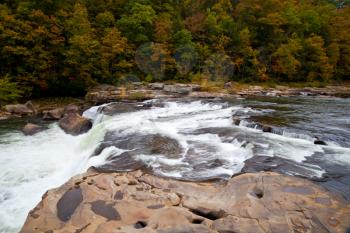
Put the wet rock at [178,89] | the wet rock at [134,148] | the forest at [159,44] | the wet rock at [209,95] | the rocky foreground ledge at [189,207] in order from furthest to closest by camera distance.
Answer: the wet rock at [178,89] < the forest at [159,44] < the wet rock at [209,95] < the wet rock at [134,148] < the rocky foreground ledge at [189,207]

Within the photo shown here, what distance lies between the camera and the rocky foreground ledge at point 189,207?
4.99m

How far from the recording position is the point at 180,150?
30.6 feet

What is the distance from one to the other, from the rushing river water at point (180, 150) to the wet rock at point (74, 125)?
429 mm

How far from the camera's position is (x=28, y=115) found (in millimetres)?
18891

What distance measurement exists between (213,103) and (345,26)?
31.4 m

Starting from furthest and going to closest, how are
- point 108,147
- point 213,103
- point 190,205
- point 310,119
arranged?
point 213,103
point 310,119
point 108,147
point 190,205

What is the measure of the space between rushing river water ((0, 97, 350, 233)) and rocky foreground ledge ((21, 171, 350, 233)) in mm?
862

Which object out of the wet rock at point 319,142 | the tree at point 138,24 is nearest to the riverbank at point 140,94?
the tree at point 138,24

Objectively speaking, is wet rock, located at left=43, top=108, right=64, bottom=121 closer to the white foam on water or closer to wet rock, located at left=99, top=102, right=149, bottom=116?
wet rock, located at left=99, top=102, right=149, bottom=116

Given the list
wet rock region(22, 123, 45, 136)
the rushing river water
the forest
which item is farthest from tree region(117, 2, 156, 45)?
wet rock region(22, 123, 45, 136)

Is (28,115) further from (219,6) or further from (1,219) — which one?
(219,6)

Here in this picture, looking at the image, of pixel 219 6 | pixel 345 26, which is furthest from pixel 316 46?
pixel 219 6

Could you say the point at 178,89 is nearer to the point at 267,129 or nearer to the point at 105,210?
the point at 267,129

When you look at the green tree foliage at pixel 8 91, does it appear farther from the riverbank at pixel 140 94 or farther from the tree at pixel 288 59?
the tree at pixel 288 59
